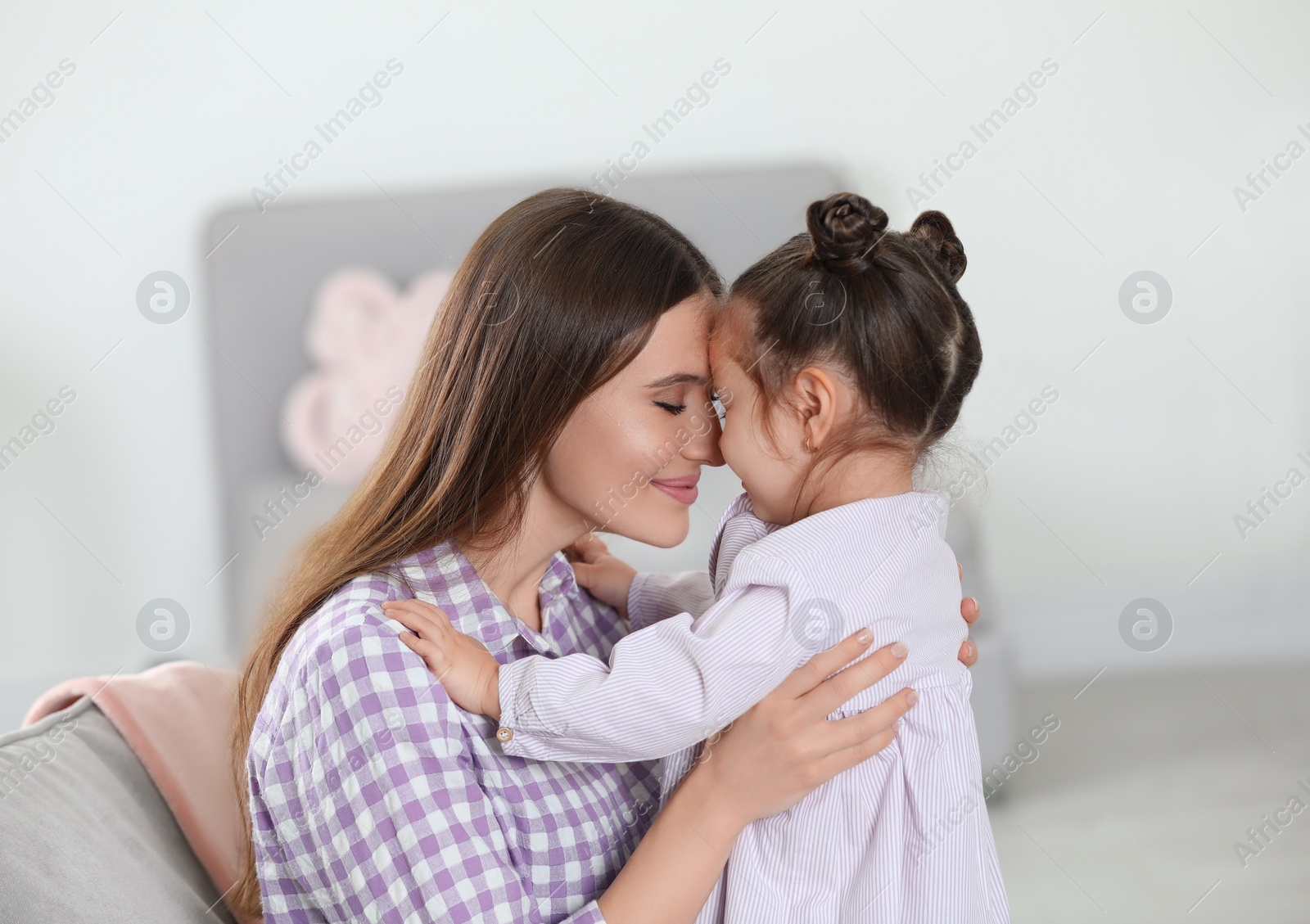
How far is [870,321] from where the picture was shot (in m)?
1.18

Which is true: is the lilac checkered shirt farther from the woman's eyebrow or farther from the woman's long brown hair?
the woman's eyebrow

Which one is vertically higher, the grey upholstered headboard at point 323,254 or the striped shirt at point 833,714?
the grey upholstered headboard at point 323,254

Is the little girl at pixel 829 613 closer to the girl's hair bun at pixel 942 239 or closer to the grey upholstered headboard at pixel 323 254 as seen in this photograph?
the girl's hair bun at pixel 942 239

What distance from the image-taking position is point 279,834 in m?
1.09

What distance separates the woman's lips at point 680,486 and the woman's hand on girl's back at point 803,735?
294mm

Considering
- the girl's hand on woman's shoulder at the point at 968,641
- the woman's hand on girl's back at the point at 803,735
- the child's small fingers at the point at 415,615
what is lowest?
the girl's hand on woman's shoulder at the point at 968,641

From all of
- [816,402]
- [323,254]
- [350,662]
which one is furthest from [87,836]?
[323,254]

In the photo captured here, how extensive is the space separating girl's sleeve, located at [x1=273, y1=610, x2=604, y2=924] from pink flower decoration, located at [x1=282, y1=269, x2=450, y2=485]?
77.4 inches

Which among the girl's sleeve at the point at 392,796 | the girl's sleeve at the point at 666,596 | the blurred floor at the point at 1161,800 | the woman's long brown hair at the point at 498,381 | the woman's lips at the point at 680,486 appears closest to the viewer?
the girl's sleeve at the point at 392,796

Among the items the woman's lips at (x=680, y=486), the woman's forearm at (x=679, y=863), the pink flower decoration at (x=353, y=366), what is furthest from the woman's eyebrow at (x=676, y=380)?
the pink flower decoration at (x=353, y=366)

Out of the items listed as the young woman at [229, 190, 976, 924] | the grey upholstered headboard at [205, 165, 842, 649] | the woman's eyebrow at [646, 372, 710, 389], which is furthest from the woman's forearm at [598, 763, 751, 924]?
the grey upholstered headboard at [205, 165, 842, 649]

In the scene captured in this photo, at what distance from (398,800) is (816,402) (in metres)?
0.63

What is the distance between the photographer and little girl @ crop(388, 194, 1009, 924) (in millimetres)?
1079

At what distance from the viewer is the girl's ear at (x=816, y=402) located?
1198mm
